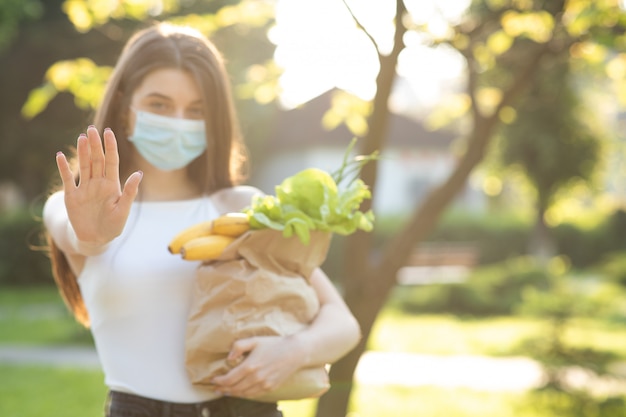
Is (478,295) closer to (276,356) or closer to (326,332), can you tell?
(326,332)

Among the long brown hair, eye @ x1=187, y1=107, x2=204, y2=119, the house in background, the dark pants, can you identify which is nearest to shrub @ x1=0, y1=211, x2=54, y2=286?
the house in background

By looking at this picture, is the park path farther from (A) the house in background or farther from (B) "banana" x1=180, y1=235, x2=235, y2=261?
(A) the house in background

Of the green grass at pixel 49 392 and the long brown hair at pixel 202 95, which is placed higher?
the long brown hair at pixel 202 95

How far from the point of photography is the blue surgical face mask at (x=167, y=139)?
219 cm

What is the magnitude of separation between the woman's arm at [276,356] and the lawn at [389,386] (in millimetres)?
4597

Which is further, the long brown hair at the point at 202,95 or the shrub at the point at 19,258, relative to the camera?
the shrub at the point at 19,258

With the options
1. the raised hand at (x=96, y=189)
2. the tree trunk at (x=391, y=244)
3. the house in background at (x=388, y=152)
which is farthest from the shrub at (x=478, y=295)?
the raised hand at (x=96, y=189)

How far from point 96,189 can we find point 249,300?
1.46 ft

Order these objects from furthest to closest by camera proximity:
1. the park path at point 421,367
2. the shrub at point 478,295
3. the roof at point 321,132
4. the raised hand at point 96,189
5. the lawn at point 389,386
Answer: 1. the roof at point 321,132
2. the shrub at point 478,295
3. the park path at point 421,367
4. the lawn at point 389,386
5. the raised hand at point 96,189

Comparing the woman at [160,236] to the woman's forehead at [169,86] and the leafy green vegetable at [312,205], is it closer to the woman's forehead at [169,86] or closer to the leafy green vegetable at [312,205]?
Answer: the woman's forehead at [169,86]

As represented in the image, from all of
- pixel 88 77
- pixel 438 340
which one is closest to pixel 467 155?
pixel 88 77

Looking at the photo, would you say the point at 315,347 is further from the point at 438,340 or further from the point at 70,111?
the point at 70,111

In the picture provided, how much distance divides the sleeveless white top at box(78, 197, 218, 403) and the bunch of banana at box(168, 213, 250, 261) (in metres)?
0.11

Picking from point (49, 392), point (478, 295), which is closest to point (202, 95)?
point (49, 392)
